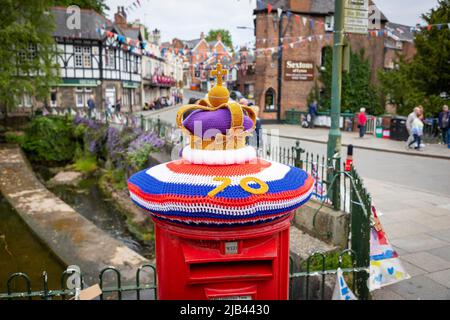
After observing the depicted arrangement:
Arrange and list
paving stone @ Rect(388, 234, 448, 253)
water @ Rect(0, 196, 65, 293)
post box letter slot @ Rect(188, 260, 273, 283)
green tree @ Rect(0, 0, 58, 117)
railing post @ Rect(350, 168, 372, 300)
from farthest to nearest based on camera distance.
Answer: green tree @ Rect(0, 0, 58, 117)
water @ Rect(0, 196, 65, 293)
paving stone @ Rect(388, 234, 448, 253)
railing post @ Rect(350, 168, 372, 300)
post box letter slot @ Rect(188, 260, 273, 283)

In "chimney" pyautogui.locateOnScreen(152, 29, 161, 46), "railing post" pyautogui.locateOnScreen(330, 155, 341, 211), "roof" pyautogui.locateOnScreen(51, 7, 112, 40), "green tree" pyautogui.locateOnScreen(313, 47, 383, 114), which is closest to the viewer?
"railing post" pyautogui.locateOnScreen(330, 155, 341, 211)

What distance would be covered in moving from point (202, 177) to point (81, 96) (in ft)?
118

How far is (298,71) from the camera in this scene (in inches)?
1244

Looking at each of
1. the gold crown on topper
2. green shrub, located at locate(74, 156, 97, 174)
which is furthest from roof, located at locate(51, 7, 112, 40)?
the gold crown on topper

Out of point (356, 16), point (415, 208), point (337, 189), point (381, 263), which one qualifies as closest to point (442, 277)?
point (381, 263)

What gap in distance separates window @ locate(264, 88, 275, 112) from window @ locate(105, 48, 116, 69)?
15.0 metres

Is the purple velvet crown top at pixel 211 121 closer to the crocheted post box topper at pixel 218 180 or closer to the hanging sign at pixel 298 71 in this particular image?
the crocheted post box topper at pixel 218 180

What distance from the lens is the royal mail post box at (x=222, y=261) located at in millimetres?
2594

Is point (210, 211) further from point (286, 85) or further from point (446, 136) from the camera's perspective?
point (286, 85)

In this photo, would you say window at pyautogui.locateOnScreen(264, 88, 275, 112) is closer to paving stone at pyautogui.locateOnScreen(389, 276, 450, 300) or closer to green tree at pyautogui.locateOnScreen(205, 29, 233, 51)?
paving stone at pyautogui.locateOnScreen(389, 276, 450, 300)

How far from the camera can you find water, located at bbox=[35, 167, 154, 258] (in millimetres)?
10345

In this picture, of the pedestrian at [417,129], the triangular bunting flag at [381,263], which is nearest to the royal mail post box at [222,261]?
the triangular bunting flag at [381,263]
